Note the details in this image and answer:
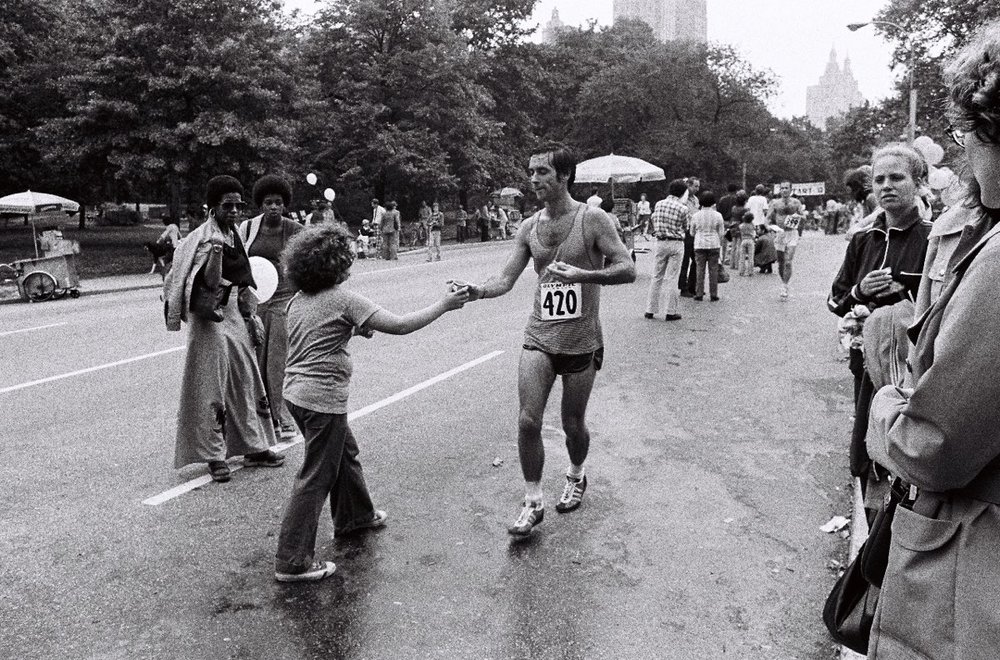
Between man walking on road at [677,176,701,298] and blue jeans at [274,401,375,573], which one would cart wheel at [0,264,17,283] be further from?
blue jeans at [274,401,375,573]

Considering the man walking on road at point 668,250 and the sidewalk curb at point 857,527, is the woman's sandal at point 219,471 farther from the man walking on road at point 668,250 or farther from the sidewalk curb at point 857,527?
the man walking on road at point 668,250

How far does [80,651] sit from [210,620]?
0.50 meters

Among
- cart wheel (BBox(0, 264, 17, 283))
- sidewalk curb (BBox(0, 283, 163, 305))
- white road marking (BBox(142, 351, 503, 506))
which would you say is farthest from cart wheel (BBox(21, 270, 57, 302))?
white road marking (BBox(142, 351, 503, 506))

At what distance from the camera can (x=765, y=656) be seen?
321 centimetres

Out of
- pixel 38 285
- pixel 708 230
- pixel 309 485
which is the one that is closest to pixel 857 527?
pixel 309 485

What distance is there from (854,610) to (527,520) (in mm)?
2573

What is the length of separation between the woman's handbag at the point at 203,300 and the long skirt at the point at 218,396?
0.26ft

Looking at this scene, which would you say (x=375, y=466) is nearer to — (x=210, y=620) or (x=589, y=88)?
(x=210, y=620)

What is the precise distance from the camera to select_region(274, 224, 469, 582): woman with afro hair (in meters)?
3.83

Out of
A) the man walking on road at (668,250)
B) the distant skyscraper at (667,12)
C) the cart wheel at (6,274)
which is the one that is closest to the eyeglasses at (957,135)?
the man walking on road at (668,250)

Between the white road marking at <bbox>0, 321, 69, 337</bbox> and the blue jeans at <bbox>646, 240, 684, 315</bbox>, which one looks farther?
the blue jeans at <bbox>646, 240, 684, 315</bbox>

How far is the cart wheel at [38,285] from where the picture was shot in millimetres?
15383

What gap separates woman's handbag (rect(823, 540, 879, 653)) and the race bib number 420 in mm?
2554

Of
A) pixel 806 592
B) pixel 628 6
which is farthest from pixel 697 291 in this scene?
pixel 628 6
